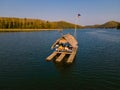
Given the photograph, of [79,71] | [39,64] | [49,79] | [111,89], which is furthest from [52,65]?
[111,89]

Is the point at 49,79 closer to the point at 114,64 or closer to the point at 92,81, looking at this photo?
the point at 92,81

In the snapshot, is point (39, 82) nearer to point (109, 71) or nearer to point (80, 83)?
point (80, 83)

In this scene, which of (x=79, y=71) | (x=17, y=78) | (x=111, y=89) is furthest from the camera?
(x=79, y=71)

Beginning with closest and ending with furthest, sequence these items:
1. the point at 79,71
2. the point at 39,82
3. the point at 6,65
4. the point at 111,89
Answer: the point at 111,89 → the point at 39,82 → the point at 79,71 → the point at 6,65

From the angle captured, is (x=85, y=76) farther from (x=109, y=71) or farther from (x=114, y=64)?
(x=114, y=64)

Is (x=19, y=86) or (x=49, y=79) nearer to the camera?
(x=19, y=86)

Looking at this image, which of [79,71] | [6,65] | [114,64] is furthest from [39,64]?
[114,64]

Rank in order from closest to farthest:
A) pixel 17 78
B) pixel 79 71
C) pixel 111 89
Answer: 1. pixel 111 89
2. pixel 17 78
3. pixel 79 71

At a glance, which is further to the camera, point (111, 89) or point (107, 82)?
point (107, 82)
